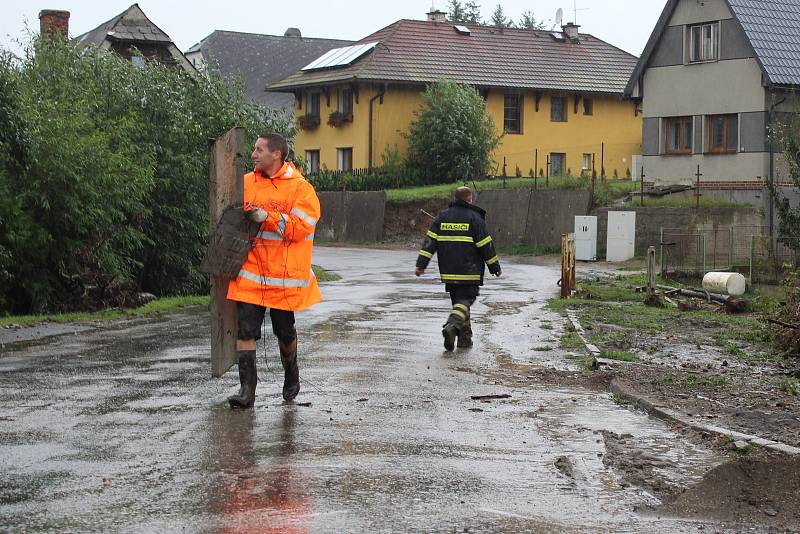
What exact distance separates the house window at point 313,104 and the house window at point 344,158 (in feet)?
7.38

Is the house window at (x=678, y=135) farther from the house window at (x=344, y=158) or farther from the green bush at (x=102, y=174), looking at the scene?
the green bush at (x=102, y=174)

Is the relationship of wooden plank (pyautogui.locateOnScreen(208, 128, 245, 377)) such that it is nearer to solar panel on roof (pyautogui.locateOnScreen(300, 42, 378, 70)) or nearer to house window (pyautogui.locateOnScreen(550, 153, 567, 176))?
solar panel on roof (pyautogui.locateOnScreen(300, 42, 378, 70))

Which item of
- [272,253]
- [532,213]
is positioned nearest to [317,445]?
[272,253]

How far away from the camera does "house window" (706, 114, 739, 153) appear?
39031mm

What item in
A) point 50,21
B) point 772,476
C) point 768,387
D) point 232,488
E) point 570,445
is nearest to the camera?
point 232,488

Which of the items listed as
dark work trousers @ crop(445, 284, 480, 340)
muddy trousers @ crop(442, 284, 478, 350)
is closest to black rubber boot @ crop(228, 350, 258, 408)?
muddy trousers @ crop(442, 284, 478, 350)

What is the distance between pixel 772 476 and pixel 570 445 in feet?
4.62

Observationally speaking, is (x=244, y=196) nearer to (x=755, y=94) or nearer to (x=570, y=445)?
(x=570, y=445)

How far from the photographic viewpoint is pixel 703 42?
39.9 metres

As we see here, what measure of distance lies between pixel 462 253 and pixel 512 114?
42.5 m

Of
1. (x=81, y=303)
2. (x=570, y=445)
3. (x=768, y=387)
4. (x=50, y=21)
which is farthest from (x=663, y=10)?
(x=570, y=445)

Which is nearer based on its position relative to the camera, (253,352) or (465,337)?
(253,352)

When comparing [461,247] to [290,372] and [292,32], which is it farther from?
[292,32]

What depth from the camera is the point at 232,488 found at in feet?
20.8
